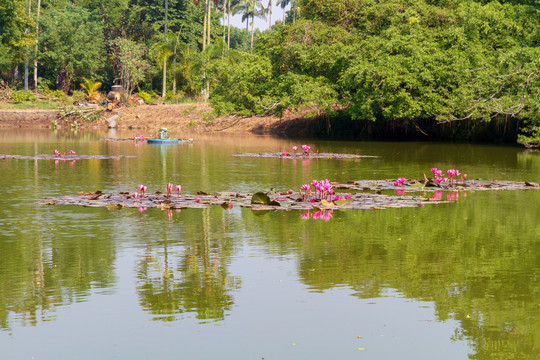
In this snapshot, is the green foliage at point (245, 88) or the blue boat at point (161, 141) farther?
the green foliage at point (245, 88)

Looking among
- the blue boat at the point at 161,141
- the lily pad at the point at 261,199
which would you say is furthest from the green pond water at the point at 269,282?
the blue boat at the point at 161,141

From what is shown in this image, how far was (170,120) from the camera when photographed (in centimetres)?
6900

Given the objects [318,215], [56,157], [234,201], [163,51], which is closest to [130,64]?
[163,51]

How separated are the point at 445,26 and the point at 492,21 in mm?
3697

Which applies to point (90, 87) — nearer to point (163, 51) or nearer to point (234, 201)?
point (163, 51)

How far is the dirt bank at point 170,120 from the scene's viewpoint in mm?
66438

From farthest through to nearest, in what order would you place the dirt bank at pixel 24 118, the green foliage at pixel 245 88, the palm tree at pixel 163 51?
the palm tree at pixel 163 51, the dirt bank at pixel 24 118, the green foliage at pixel 245 88

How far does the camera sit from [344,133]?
60625mm

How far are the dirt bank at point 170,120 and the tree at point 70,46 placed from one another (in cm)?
814

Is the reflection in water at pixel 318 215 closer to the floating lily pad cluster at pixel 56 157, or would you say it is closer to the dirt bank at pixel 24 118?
the floating lily pad cluster at pixel 56 157

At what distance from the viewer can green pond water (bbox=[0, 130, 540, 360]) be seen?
8.29 meters

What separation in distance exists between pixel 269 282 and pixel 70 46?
2778 inches

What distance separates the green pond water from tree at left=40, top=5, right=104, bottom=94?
5853 centimetres

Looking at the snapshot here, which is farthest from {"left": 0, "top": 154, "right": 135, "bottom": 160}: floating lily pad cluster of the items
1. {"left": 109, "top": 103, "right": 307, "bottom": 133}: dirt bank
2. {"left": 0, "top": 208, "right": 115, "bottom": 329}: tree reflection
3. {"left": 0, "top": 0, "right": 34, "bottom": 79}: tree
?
{"left": 0, "top": 0, "right": 34, "bottom": 79}: tree
